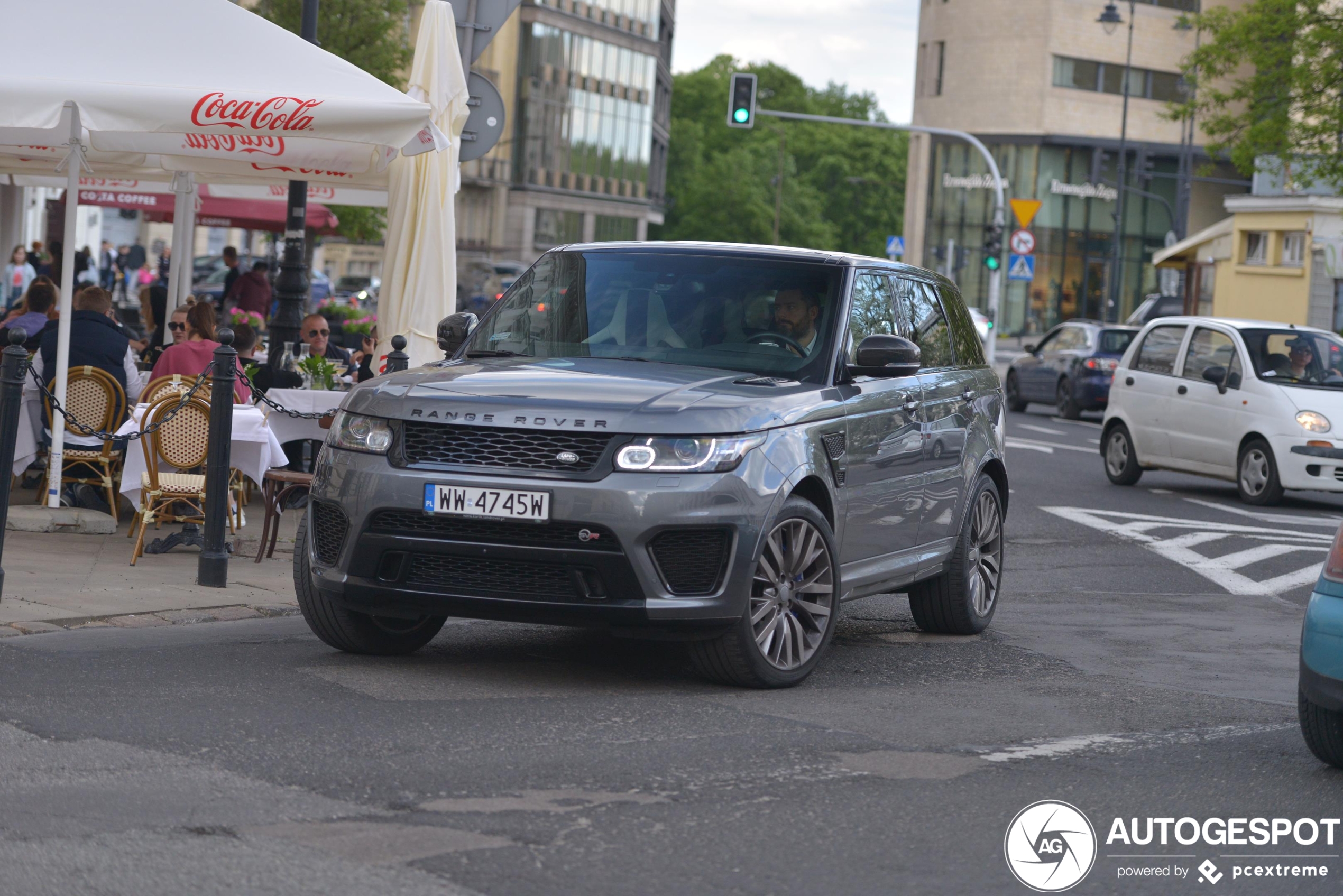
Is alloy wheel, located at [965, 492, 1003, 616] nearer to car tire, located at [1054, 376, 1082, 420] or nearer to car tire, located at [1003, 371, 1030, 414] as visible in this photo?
car tire, located at [1054, 376, 1082, 420]

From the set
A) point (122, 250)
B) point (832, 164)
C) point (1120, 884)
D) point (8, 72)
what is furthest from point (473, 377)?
Result: point (832, 164)

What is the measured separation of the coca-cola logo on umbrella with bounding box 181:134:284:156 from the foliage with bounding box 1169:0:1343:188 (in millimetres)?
20865

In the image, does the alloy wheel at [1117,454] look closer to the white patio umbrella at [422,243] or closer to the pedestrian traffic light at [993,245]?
the white patio umbrella at [422,243]

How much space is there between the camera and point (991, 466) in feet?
32.8

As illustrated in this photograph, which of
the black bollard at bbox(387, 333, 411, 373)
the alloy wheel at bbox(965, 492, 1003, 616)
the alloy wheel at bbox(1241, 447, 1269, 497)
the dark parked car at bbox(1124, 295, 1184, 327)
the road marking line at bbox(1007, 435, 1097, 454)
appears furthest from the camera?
the dark parked car at bbox(1124, 295, 1184, 327)

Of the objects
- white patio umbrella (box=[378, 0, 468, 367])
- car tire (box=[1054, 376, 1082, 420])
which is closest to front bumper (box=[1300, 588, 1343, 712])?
white patio umbrella (box=[378, 0, 468, 367])

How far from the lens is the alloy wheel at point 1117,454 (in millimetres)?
20156

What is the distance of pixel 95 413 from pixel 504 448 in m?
5.89

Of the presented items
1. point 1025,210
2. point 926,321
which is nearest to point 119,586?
point 926,321

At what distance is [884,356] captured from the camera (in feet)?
26.4

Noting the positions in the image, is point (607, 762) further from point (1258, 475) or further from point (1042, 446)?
point (1042, 446)

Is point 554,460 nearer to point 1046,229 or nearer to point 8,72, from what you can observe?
point 8,72

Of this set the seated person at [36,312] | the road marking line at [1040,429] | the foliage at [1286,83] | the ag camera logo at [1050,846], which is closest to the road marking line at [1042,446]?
the road marking line at [1040,429]

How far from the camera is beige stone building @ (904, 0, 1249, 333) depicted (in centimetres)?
8119
